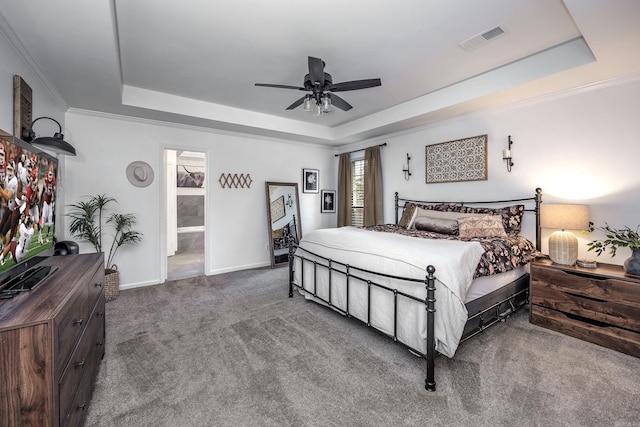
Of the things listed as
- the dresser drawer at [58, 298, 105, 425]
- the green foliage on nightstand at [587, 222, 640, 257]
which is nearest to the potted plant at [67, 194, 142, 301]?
the dresser drawer at [58, 298, 105, 425]

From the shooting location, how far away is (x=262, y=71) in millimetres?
3121

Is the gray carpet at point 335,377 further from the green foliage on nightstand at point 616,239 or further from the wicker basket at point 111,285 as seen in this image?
the green foliage on nightstand at point 616,239

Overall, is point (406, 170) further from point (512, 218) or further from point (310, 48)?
point (310, 48)

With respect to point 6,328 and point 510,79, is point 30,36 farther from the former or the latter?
point 510,79

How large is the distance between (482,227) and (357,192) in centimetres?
286

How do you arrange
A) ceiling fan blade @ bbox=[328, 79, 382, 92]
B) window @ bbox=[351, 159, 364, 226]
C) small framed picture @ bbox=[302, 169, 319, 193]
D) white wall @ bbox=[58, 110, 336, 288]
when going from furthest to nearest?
1. small framed picture @ bbox=[302, 169, 319, 193]
2. window @ bbox=[351, 159, 364, 226]
3. white wall @ bbox=[58, 110, 336, 288]
4. ceiling fan blade @ bbox=[328, 79, 382, 92]

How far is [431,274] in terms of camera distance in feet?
6.15

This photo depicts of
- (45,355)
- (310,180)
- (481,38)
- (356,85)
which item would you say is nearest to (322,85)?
(356,85)

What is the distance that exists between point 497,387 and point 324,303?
1742 mm

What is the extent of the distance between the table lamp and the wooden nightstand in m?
0.10

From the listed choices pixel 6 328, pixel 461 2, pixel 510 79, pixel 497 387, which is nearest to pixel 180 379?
pixel 6 328

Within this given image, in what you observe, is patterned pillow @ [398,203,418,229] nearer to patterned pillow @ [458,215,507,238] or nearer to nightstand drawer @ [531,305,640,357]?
patterned pillow @ [458,215,507,238]

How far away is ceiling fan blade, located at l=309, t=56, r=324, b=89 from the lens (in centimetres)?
229

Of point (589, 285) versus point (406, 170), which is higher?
point (406, 170)
